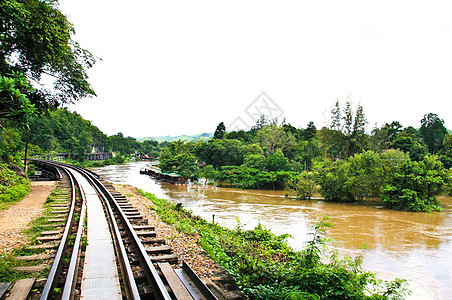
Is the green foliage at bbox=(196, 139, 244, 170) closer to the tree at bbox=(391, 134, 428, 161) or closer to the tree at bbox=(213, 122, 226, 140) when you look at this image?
the tree at bbox=(213, 122, 226, 140)

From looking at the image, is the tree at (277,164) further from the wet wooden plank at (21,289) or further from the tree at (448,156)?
the wet wooden plank at (21,289)

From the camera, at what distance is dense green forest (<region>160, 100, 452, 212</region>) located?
1902 centimetres

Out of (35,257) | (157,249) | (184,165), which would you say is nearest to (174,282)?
(157,249)

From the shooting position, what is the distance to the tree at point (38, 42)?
27.5ft

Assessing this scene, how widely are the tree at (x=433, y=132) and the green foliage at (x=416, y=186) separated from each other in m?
33.4

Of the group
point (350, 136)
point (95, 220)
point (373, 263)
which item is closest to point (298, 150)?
point (350, 136)

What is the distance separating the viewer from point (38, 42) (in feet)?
30.0

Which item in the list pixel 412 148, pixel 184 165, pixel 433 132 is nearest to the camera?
pixel 184 165

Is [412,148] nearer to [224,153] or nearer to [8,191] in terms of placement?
[224,153]

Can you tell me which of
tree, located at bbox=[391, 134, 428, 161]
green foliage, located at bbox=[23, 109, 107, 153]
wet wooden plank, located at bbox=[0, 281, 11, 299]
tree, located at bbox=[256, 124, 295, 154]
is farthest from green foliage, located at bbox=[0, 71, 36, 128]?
green foliage, located at bbox=[23, 109, 107, 153]

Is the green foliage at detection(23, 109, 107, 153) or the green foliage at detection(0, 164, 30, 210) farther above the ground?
the green foliage at detection(23, 109, 107, 153)

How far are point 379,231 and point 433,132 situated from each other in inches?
1765

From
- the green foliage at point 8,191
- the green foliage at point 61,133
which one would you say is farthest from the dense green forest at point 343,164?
the green foliage at point 61,133

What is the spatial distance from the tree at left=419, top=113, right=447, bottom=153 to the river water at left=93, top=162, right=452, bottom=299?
94.8 feet
